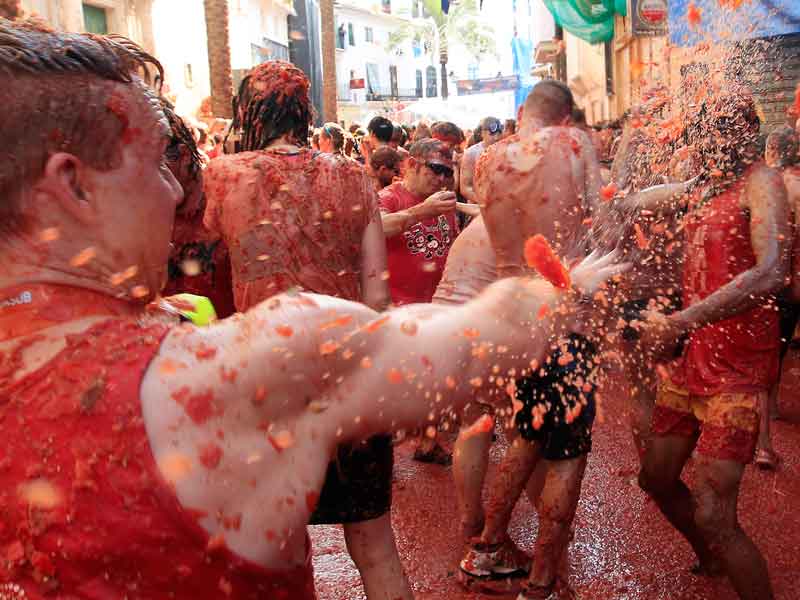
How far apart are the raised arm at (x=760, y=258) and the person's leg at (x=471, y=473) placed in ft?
4.11

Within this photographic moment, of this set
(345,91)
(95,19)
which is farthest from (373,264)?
(345,91)

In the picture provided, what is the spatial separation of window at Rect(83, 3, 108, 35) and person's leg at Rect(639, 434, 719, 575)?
14888 millimetres

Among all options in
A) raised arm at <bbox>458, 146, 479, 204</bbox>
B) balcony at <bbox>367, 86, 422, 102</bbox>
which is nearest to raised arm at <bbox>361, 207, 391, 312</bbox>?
raised arm at <bbox>458, 146, 479, 204</bbox>

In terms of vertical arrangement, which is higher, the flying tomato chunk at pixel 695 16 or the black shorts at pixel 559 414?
the flying tomato chunk at pixel 695 16

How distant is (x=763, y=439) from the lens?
4.73 meters

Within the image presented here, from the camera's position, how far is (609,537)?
155 inches

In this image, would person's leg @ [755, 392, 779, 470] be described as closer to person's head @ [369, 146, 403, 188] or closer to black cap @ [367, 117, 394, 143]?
person's head @ [369, 146, 403, 188]

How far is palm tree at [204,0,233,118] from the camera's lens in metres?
14.5

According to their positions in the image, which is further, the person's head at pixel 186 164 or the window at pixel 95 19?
the window at pixel 95 19

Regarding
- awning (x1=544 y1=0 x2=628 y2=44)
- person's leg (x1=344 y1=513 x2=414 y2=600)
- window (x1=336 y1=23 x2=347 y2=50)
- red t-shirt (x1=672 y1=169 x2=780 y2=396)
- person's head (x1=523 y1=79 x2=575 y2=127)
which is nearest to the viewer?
person's leg (x1=344 y1=513 x2=414 y2=600)

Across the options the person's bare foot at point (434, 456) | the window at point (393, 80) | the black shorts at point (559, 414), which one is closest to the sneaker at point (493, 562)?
the black shorts at point (559, 414)

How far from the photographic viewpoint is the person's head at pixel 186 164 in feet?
7.16

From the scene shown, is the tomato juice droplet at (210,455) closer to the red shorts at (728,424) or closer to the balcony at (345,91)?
the red shorts at (728,424)

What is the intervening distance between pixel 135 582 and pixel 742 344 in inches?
104
